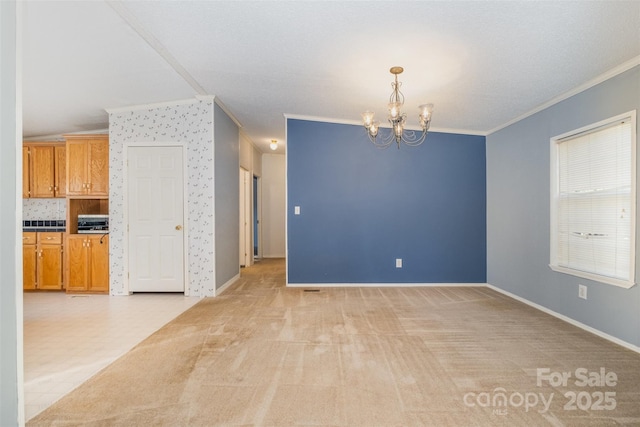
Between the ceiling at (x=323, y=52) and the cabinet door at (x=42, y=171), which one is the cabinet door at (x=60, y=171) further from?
the ceiling at (x=323, y=52)

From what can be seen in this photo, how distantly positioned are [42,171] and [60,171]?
28 cm

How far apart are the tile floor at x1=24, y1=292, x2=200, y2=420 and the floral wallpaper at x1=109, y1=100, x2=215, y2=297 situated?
1.41 feet

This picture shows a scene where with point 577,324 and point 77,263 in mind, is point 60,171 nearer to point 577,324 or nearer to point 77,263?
point 77,263

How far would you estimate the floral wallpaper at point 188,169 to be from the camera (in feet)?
13.8

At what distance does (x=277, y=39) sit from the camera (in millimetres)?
2561

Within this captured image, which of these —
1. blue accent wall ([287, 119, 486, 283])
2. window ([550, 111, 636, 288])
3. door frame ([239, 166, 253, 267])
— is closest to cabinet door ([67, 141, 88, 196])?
door frame ([239, 166, 253, 267])

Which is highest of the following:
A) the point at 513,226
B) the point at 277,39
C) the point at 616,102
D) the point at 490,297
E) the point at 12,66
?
the point at 277,39

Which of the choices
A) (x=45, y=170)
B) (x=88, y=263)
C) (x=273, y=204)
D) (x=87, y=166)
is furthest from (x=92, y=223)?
(x=273, y=204)

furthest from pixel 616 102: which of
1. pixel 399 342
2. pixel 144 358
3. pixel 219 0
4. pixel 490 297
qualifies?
pixel 144 358

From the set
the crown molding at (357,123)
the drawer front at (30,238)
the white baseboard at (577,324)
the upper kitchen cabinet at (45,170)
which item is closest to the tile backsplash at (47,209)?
the upper kitchen cabinet at (45,170)

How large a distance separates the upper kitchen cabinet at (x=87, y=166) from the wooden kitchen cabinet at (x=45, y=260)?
831 millimetres

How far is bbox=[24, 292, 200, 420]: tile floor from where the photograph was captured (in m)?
2.10

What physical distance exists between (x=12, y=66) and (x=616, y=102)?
13.8ft

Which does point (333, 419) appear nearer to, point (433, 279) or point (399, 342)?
point (399, 342)
